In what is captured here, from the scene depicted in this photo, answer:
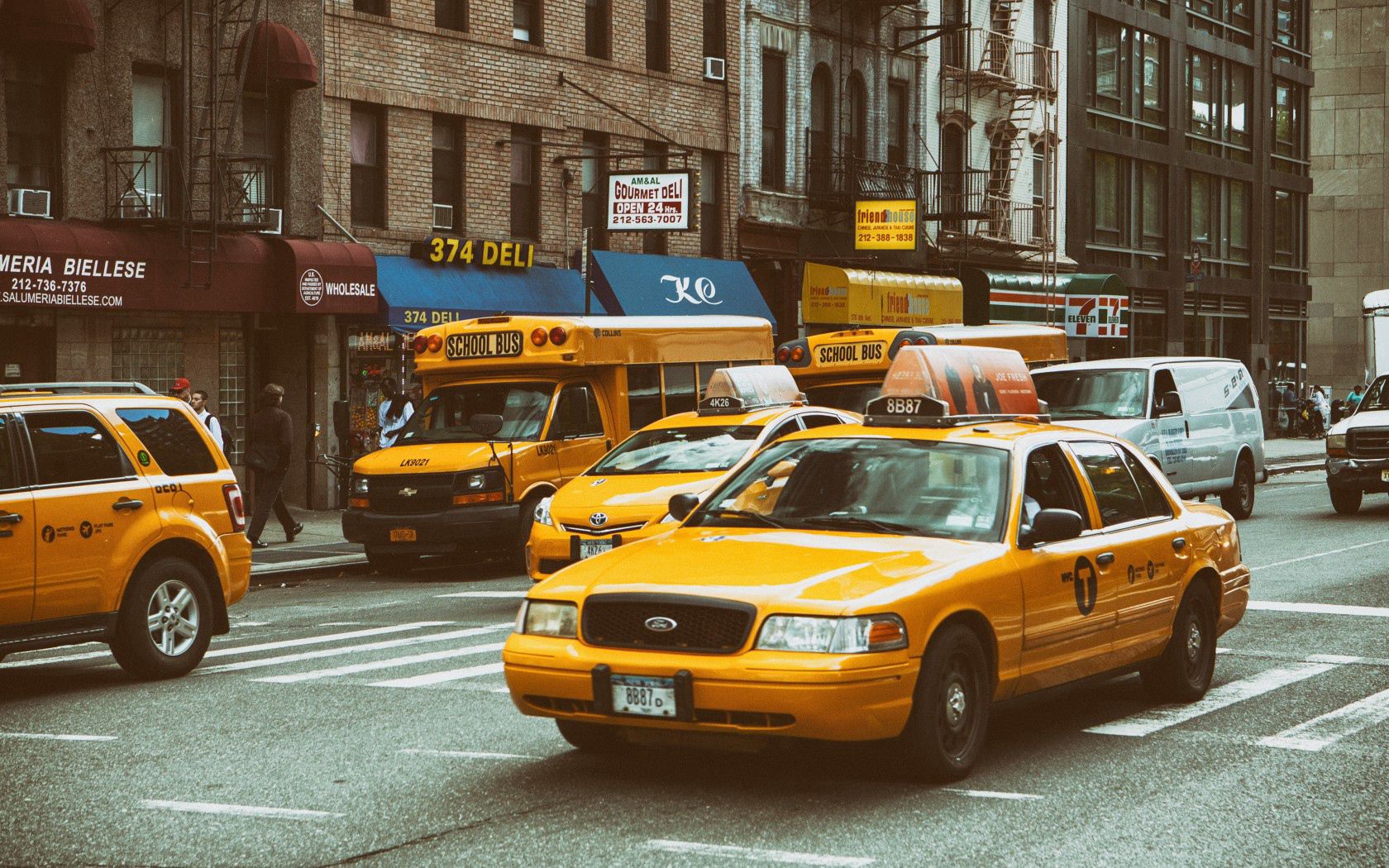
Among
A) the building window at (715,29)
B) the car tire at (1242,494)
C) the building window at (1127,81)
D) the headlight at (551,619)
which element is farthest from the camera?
the building window at (1127,81)

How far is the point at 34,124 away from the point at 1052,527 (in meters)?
17.5

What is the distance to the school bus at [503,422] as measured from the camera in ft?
57.6

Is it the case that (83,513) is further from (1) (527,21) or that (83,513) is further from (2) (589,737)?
(1) (527,21)

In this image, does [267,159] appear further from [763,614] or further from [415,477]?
[763,614]

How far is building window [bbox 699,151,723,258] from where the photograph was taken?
109 feet

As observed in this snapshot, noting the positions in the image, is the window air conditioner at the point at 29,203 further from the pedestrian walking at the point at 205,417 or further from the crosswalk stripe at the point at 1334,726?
the crosswalk stripe at the point at 1334,726

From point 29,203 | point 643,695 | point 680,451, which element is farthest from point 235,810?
point 29,203

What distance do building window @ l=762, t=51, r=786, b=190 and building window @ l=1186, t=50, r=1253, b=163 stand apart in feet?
69.2

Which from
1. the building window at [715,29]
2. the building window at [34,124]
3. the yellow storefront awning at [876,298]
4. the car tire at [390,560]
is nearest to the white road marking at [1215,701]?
the car tire at [390,560]

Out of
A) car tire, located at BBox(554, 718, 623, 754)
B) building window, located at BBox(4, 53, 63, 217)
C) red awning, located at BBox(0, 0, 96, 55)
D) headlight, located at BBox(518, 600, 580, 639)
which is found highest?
red awning, located at BBox(0, 0, 96, 55)

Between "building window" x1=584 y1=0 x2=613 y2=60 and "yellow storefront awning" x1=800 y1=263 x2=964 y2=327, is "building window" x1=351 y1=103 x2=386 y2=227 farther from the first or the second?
"yellow storefront awning" x1=800 y1=263 x2=964 y2=327

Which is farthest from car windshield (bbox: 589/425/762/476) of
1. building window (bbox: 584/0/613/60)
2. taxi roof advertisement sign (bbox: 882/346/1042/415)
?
building window (bbox: 584/0/613/60)

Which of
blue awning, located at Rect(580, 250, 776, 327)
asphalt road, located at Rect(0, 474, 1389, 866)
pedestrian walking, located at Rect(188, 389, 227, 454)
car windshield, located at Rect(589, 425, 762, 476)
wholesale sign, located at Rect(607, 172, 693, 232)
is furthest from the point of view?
blue awning, located at Rect(580, 250, 776, 327)

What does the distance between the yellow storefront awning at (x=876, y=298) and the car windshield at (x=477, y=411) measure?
1736 cm
